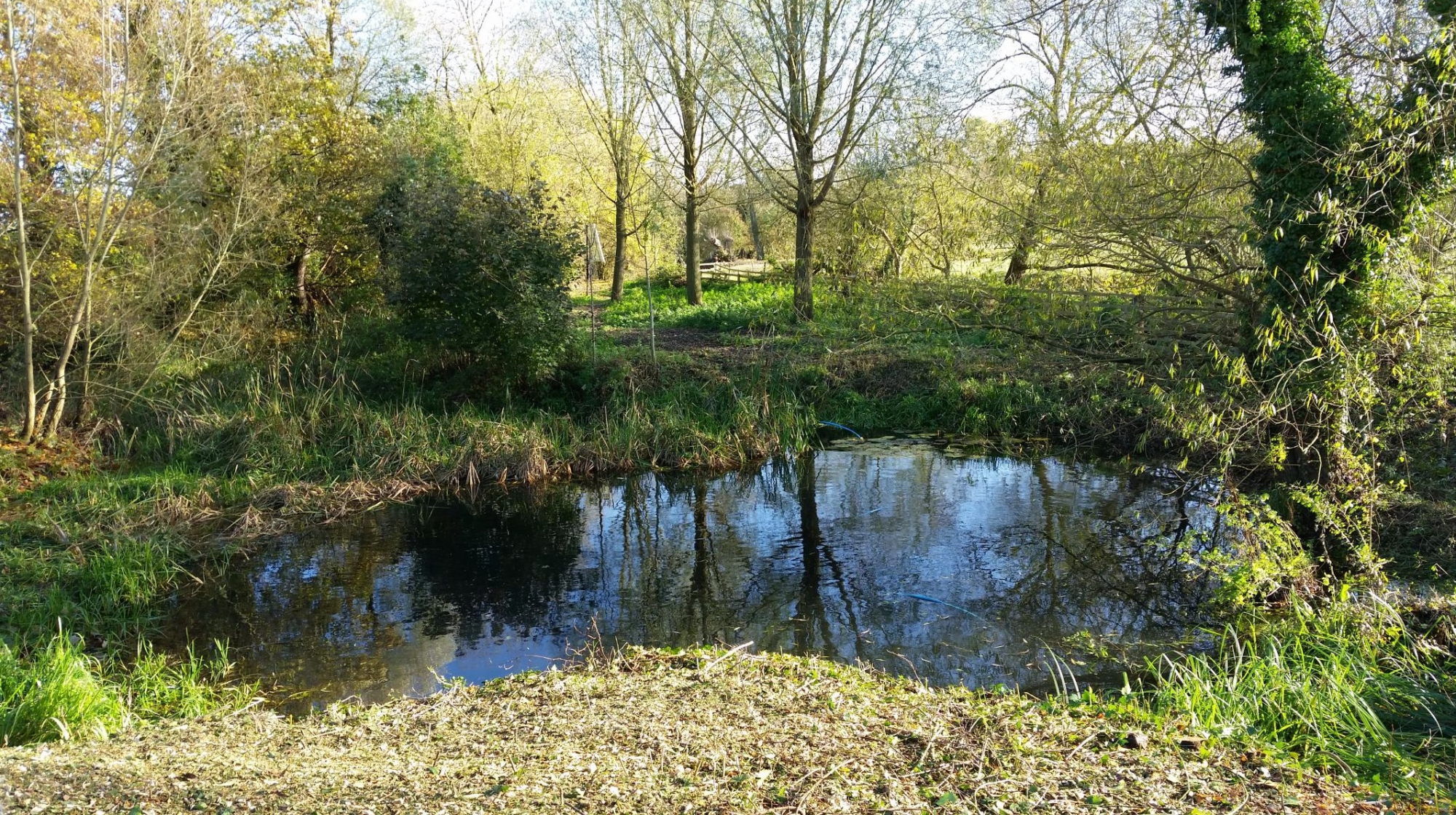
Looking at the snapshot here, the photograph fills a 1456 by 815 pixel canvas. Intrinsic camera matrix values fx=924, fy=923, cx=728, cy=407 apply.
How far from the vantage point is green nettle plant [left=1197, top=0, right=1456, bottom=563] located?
636 centimetres

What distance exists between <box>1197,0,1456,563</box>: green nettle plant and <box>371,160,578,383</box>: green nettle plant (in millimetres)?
9151

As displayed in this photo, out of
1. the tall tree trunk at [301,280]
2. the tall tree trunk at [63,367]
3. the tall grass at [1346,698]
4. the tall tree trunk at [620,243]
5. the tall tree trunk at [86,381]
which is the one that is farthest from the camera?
the tall tree trunk at [620,243]

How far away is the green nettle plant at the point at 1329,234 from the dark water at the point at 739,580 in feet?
3.92

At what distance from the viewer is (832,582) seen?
812 centimetres

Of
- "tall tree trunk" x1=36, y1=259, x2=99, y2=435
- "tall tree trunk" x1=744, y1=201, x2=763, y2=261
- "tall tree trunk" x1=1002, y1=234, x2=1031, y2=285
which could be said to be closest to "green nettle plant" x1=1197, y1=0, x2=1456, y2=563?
"tall tree trunk" x1=1002, y1=234, x2=1031, y2=285

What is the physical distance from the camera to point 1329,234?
20.9ft

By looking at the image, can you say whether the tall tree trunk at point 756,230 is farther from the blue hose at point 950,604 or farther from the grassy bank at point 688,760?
the grassy bank at point 688,760

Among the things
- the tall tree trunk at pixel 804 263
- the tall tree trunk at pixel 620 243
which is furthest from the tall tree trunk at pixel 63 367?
the tall tree trunk at pixel 620 243

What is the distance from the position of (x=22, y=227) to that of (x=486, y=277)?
5.24 metres

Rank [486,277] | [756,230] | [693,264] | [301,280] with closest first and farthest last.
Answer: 1. [486,277]
2. [301,280]
3. [693,264]
4. [756,230]

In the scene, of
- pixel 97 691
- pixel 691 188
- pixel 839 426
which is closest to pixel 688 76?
pixel 691 188

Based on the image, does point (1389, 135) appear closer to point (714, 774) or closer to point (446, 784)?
point (714, 774)

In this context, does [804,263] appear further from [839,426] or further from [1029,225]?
[1029,225]

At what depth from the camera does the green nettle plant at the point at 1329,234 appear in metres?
6.36
